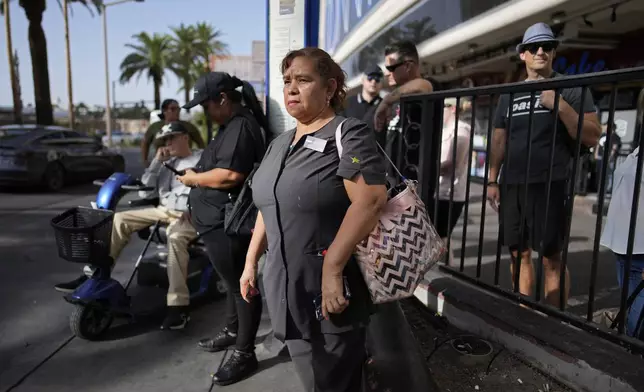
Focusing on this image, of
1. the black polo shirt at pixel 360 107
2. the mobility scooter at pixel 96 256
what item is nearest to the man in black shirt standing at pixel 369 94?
the black polo shirt at pixel 360 107

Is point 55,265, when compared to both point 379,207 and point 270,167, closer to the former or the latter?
point 270,167

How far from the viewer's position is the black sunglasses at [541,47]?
2.96m

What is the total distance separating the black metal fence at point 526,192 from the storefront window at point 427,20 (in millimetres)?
3197

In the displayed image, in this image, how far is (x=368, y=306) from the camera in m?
1.88

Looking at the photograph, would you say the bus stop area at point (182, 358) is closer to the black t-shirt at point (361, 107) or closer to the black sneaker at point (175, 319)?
the black sneaker at point (175, 319)

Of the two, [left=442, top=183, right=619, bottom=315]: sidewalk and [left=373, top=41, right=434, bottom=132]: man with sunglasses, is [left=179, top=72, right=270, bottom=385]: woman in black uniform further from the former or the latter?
[left=442, top=183, right=619, bottom=315]: sidewalk

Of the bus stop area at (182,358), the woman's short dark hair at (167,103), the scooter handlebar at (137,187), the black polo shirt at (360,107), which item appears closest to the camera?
the bus stop area at (182,358)

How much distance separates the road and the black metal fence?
1568 mm

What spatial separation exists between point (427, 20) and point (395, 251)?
6956mm

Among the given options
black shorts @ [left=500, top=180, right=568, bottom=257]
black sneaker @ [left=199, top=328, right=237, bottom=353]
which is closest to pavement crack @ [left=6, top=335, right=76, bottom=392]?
black sneaker @ [left=199, top=328, right=237, bottom=353]

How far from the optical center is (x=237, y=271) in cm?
312

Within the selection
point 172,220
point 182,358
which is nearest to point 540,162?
point 182,358

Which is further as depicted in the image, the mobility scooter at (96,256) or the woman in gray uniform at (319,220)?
the mobility scooter at (96,256)

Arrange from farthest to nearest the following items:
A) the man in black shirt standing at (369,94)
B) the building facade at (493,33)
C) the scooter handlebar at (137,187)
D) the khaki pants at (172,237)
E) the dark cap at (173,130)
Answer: the building facade at (493,33) < the man in black shirt standing at (369,94) < the dark cap at (173,130) < the scooter handlebar at (137,187) < the khaki pants at (172,237)
